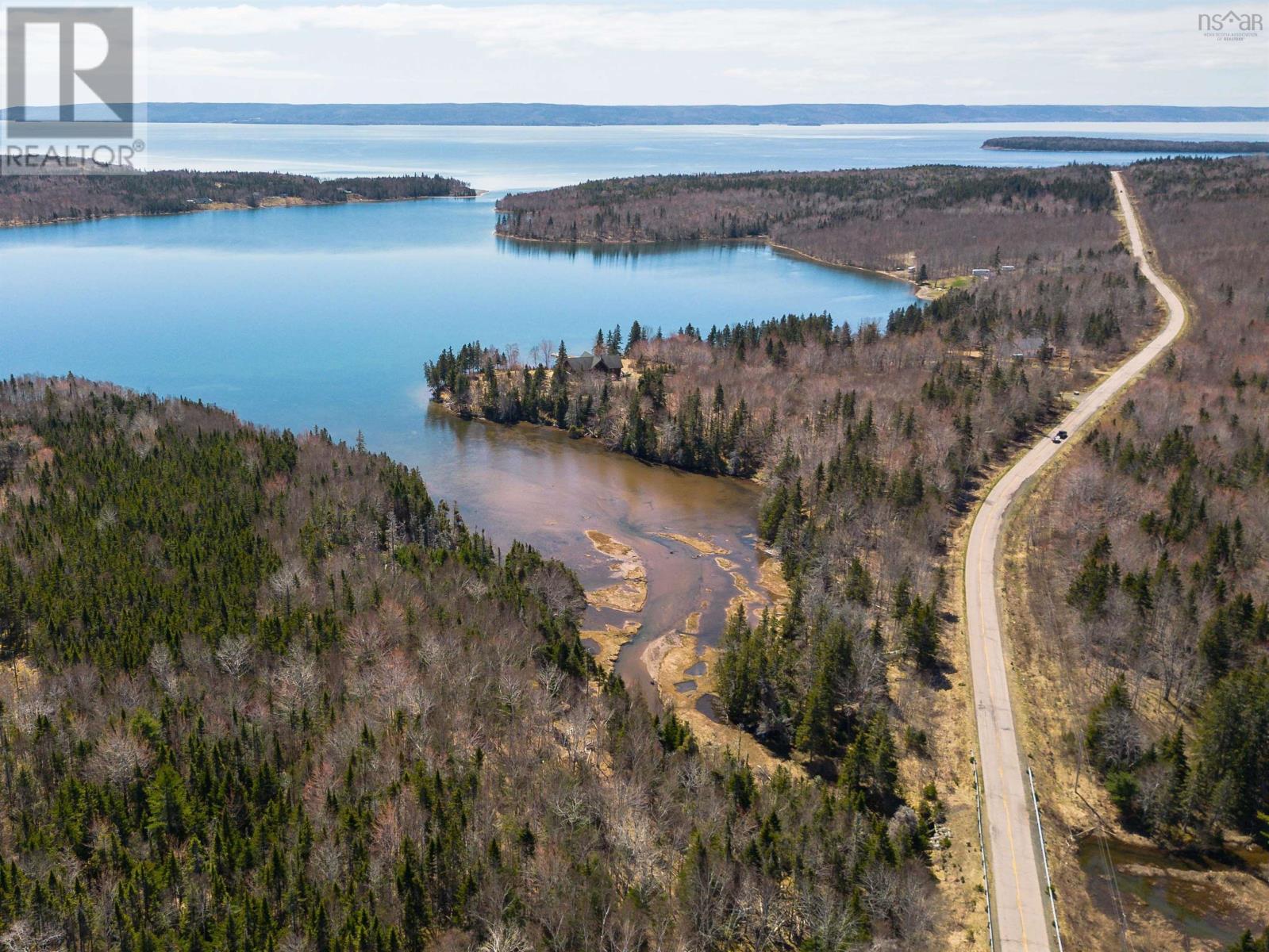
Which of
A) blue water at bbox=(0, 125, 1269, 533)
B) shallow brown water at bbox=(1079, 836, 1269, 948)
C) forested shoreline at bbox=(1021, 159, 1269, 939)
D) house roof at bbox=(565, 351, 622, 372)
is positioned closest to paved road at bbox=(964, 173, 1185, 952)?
forested shoreline at bbox=(1021, 159, 1269, 939)

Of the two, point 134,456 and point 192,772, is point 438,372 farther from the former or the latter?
point 192,772

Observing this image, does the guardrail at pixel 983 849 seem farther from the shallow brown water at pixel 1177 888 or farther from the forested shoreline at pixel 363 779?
the shallow brown water at pixel 1177 888

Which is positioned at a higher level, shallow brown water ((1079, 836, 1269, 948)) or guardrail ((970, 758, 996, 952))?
guardrail ((970, 758, 996, 952))

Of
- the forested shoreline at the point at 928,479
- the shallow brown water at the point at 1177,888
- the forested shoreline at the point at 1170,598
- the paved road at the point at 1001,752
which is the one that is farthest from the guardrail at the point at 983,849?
the forested shoreline at the point at 1170,598

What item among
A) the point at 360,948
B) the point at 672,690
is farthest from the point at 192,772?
the point at 672,690

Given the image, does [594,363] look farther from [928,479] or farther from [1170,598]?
[1170,598]

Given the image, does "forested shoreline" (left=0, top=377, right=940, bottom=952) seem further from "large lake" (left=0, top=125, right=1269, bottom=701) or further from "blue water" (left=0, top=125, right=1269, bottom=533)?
"blue water" (left=0, top=125, right=1269, bottom=533)
